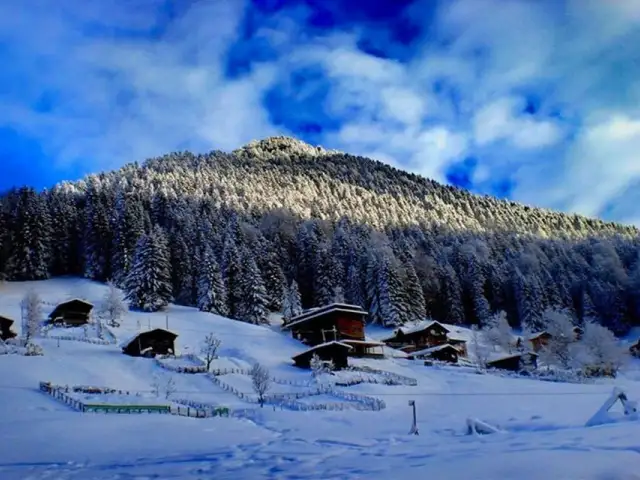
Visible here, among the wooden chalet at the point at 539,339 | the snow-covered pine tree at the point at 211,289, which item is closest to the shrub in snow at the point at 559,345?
the wooden chalet at the point at 539,339

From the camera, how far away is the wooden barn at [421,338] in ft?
254

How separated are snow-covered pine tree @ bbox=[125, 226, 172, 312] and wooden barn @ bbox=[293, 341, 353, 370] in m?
29.2

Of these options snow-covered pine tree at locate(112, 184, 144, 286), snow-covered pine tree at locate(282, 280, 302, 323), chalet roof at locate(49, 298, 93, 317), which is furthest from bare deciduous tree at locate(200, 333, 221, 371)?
snow-covered pine tree at locate(112, 184, 144, 286)

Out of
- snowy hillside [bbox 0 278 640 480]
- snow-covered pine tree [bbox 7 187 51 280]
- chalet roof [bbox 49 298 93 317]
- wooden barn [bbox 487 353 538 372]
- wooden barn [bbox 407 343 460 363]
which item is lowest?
snowy hillside [bbox 0 278 640 480]

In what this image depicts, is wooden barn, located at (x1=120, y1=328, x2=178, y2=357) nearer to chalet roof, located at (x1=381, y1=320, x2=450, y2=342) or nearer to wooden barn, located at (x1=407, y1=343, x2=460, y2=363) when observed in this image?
wooden barn, located at (x1=407, y1=343, x2=460, y2=363)

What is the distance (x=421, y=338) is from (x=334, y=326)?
15.6 m

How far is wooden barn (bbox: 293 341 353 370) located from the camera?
57.9 metres

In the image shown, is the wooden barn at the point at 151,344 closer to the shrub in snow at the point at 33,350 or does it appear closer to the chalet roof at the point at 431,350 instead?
the shrub in snow at the point at 33,350

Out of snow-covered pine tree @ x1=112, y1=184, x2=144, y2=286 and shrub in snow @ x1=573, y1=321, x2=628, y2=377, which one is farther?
snow-covered pine tree @ x1=112, y1=184, x2=144, y2=286

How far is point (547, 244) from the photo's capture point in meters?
151

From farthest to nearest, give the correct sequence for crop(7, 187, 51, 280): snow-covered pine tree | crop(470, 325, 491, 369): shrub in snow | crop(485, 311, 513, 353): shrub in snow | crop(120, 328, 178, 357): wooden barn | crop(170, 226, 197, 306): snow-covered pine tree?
crop(170, 226, 197, 306): snow-covered pine tree, crop(7, 187, 51, 280): snow-covered pine tree, crop(485, 311, 513, 353): shrub in snow, crop(470, 325, 491, 369): shrub in snow, crop(120, 328, 178, 357): wooden barn

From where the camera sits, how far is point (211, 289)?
267 ft

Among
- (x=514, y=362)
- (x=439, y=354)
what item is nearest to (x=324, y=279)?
(x=439, y=354)

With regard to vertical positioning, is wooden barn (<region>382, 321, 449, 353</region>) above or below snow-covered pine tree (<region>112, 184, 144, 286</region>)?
below
